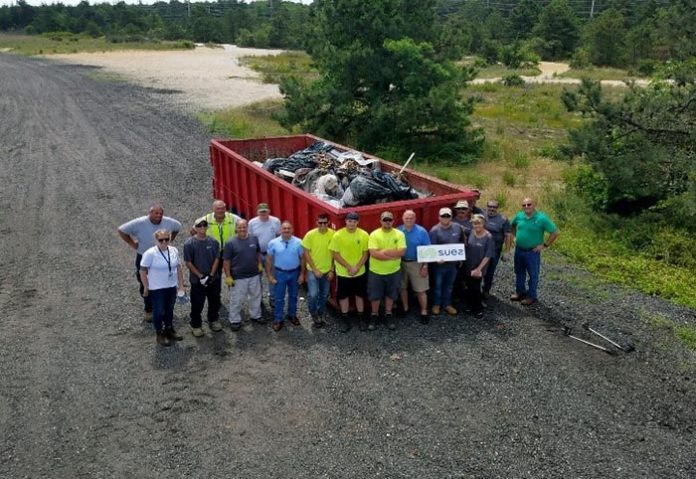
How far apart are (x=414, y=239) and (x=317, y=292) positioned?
59.4 inches

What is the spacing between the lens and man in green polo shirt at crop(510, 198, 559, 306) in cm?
891

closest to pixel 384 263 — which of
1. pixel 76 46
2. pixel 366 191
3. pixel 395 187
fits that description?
pixel 366 191

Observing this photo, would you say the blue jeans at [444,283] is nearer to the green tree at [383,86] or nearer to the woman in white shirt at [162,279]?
the woman in white shirt at [162,279]

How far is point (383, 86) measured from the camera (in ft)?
63.3

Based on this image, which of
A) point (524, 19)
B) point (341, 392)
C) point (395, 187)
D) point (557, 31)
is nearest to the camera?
point (341, 392)

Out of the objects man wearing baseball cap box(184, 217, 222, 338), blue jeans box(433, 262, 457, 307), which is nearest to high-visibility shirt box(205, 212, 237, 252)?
man wearing baseball cap box(184, 217, 222, 338)

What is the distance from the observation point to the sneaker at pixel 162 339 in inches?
313

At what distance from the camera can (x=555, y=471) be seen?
18.5ft

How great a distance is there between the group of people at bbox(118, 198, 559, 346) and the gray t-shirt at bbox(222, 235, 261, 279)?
1 cm

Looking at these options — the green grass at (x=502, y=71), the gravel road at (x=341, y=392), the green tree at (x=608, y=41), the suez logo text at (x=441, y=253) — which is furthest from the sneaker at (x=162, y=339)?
the green tree at (x=608, y=41)

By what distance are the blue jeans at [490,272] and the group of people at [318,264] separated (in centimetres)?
3

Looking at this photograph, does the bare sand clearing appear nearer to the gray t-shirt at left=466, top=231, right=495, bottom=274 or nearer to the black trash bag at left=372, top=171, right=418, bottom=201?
the black trash bag at left=372, top=171, right=418, bottom=201

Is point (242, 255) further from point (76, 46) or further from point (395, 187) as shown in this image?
point (76, 46)

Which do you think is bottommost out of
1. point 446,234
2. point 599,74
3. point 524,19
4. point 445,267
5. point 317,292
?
point 317,292
